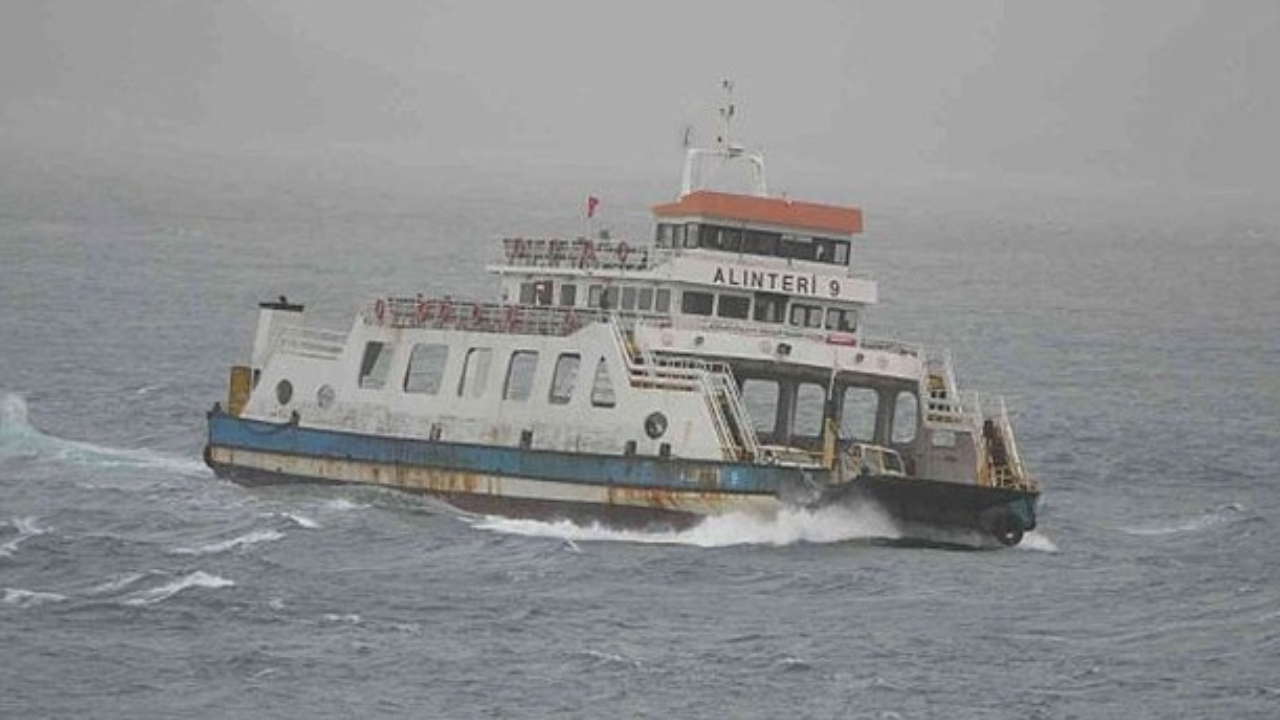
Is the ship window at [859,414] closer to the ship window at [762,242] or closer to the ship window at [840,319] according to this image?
the ship window at [840,319]

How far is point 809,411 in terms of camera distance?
8706cm

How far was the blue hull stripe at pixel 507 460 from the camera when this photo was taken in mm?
61500

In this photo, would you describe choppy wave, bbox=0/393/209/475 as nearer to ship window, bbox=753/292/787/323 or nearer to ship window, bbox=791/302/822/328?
ship window, bbox=753/292/787/323

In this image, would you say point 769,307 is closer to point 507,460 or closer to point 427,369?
point 507,460

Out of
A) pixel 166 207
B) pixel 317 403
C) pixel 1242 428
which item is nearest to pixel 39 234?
pixel 166 207

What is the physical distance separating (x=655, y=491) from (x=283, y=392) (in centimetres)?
1039

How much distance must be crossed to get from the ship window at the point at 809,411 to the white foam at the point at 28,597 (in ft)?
84.6

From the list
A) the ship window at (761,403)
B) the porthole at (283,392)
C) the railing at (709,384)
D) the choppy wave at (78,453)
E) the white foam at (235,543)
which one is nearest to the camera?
the white foam at (235,543)

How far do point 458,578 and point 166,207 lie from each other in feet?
455

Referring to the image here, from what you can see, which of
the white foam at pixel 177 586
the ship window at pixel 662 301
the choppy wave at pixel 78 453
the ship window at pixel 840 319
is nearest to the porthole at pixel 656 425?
the ship window at pixel 662 301

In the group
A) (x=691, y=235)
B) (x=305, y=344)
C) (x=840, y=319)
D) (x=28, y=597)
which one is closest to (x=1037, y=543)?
(x=840, y=319)

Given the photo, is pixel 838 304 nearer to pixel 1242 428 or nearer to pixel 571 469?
pixel 571 469

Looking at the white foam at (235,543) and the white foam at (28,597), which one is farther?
the white foam at (235,543)

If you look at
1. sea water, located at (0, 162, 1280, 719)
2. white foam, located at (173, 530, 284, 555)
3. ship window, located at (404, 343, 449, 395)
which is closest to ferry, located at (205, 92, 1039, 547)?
sea water, located at (0, 162, 1280, 719)
